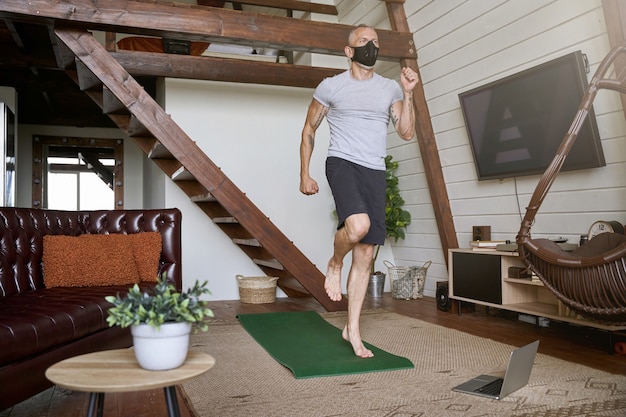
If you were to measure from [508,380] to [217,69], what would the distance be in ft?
12.1

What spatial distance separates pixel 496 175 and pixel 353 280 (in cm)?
174

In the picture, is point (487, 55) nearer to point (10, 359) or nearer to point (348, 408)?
point (348, 408)

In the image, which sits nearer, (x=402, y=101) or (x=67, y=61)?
(x=402, y=101)

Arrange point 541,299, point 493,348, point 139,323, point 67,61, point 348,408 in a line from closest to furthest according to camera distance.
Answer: point 139,323 → point 348,408 → point 493,348 → point 541,299 → point 67,61

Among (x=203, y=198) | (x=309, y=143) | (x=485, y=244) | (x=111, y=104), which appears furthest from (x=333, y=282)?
(x=111, y=104)

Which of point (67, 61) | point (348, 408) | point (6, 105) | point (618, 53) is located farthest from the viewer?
point (6, 105)

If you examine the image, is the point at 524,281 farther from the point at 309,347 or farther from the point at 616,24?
the point at 616,24

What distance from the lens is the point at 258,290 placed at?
500cm

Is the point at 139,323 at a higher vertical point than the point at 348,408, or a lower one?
higher

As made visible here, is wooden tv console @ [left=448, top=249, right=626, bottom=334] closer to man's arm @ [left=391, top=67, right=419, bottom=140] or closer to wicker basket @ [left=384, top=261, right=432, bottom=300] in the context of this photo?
wicker basket @ [left=384, top=261, right=432, bottom=300]

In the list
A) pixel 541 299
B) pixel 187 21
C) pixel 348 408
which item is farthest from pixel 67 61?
pixel 541 299

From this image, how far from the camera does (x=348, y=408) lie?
2.04 meters

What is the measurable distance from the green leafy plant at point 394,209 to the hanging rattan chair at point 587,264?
2341 millimetres

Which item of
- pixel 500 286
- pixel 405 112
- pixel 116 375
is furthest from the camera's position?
pixel 500 286
